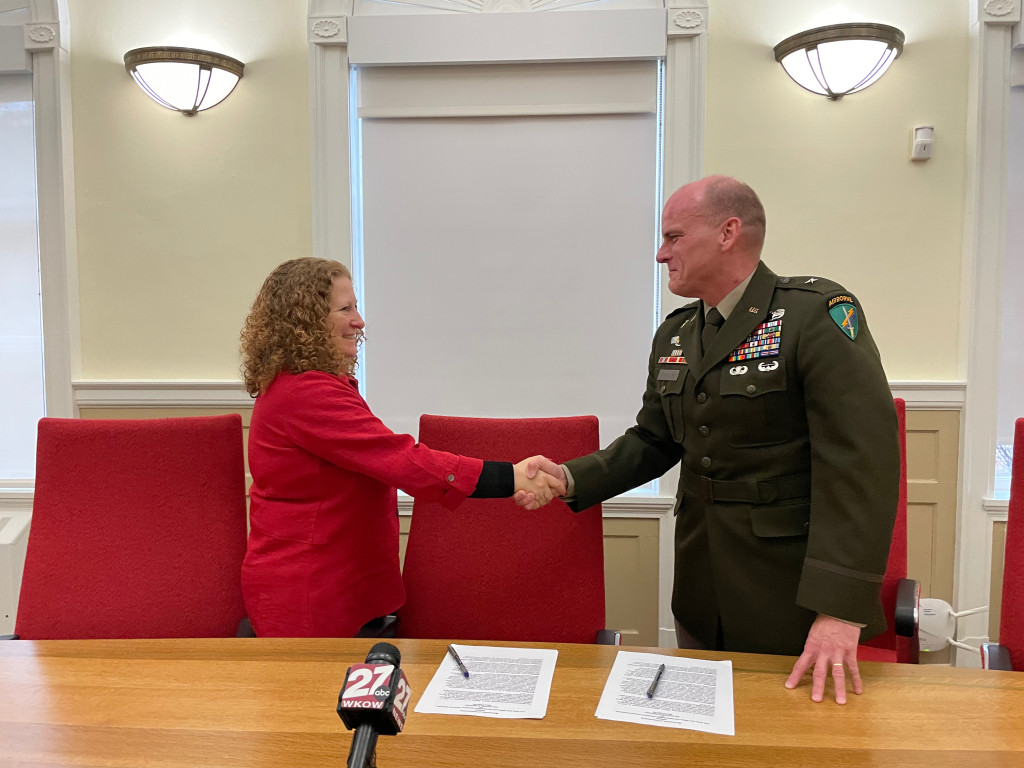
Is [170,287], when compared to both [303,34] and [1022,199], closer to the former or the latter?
[303,34]

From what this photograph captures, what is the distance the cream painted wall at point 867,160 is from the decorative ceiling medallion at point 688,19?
73mm

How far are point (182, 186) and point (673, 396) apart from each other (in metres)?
2.26

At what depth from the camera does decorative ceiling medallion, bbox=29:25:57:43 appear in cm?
296

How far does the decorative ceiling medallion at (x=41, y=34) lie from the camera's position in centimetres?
296

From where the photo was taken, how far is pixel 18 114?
3.17 metres

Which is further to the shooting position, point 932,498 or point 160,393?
point 160,393

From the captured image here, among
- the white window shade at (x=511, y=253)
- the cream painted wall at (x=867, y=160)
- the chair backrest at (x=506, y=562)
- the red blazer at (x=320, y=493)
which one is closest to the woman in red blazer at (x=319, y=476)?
the red blazer at (x=320, y=493)

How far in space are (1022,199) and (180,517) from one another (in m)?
3.19

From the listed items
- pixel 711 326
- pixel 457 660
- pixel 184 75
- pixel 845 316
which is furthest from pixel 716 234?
pixel 184 75

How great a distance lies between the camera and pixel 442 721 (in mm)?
1146

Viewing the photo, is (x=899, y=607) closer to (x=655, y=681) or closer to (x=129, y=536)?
(x=655, y=681)

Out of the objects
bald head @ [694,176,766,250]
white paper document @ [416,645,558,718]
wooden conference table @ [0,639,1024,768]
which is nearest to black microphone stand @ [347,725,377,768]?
wooden conference table @ [0,639,1024,768]

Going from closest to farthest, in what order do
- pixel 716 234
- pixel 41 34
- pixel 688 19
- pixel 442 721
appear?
pixel 442 721 → pixel 716 234 → pixel 688 19 → pixel 41 34

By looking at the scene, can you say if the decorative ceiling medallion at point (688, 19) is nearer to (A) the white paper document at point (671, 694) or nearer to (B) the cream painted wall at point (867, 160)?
(B) the cream painted wall at point (867, 160)
